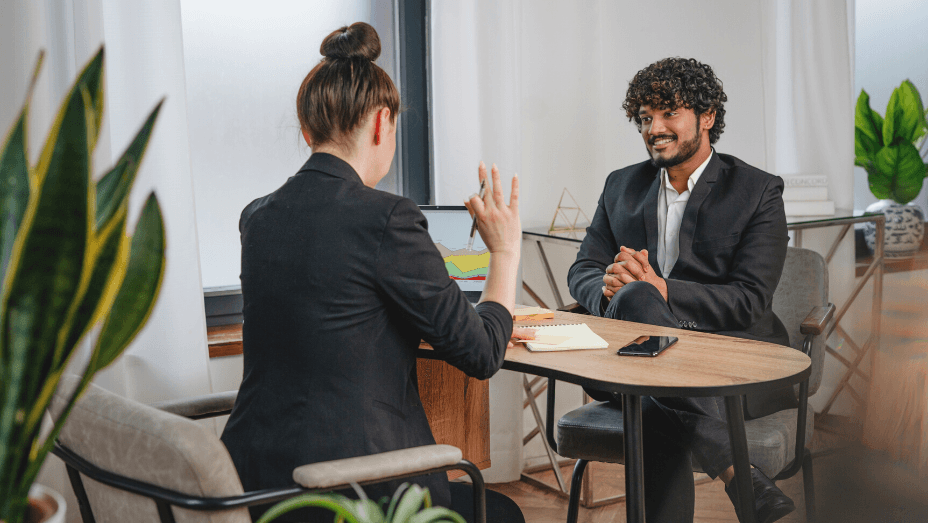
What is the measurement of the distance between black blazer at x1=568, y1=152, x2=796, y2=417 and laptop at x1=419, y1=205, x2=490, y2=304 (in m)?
0.33

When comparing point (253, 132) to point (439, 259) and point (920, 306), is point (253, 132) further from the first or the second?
point (920, 306)

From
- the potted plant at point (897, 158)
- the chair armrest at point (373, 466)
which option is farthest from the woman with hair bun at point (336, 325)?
the potted plant at point (897, 158)

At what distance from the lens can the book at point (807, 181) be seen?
9.70ft

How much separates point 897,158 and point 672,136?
3.55 ft

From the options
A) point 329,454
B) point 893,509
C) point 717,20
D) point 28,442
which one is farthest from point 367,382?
point 717,20

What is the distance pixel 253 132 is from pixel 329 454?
5.79 feet

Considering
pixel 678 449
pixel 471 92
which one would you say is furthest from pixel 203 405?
pixel 471 92

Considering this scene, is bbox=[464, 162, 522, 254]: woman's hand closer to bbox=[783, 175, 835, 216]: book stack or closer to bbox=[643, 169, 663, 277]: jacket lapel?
bbox=[643, 169, 663, 277]: jacket lapel

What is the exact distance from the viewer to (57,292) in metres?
0.48

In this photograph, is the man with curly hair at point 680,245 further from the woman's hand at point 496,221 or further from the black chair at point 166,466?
the black chair at point 166,466

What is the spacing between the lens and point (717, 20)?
3141 millimetres

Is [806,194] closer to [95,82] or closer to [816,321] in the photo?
[816,321]

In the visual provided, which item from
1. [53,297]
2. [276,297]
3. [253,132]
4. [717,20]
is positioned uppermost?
[717,20]

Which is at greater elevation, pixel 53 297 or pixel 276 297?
pixel 53 297
